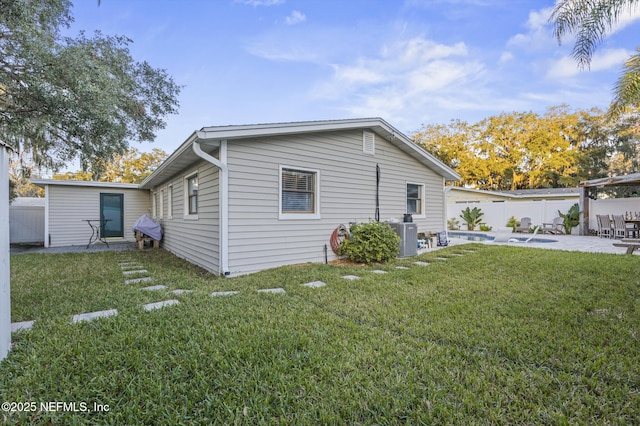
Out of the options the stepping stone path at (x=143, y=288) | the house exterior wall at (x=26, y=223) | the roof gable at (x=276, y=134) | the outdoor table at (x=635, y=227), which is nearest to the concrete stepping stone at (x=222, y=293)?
the stepping stone path at (x=143, y=288)

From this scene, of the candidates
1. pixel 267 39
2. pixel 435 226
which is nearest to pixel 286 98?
pixel 267 39

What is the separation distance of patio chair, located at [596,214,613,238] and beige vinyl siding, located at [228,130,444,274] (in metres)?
8.56

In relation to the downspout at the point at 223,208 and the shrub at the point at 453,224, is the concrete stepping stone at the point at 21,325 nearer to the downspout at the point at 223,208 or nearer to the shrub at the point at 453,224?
the downspout at the point at 223,208

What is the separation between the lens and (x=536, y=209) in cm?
1494

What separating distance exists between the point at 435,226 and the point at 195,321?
864cm

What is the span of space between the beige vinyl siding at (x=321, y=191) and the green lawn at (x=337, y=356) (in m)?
1.57

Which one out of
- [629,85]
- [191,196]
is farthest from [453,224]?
[191,196]

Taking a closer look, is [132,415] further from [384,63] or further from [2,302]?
[384,63]

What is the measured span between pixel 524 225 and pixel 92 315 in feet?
55.0

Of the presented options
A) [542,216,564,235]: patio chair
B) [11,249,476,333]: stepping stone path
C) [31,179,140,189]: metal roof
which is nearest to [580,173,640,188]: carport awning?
[542,216,564,235]: patio chair

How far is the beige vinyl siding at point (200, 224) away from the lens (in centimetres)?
582

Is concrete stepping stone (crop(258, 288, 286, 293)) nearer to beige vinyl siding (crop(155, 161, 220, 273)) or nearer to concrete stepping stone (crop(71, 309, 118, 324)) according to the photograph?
beige vinyl siding (crop(155, 161, 220, 273))

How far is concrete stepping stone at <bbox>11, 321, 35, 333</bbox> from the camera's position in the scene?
115 inches

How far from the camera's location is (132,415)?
1.74 m
